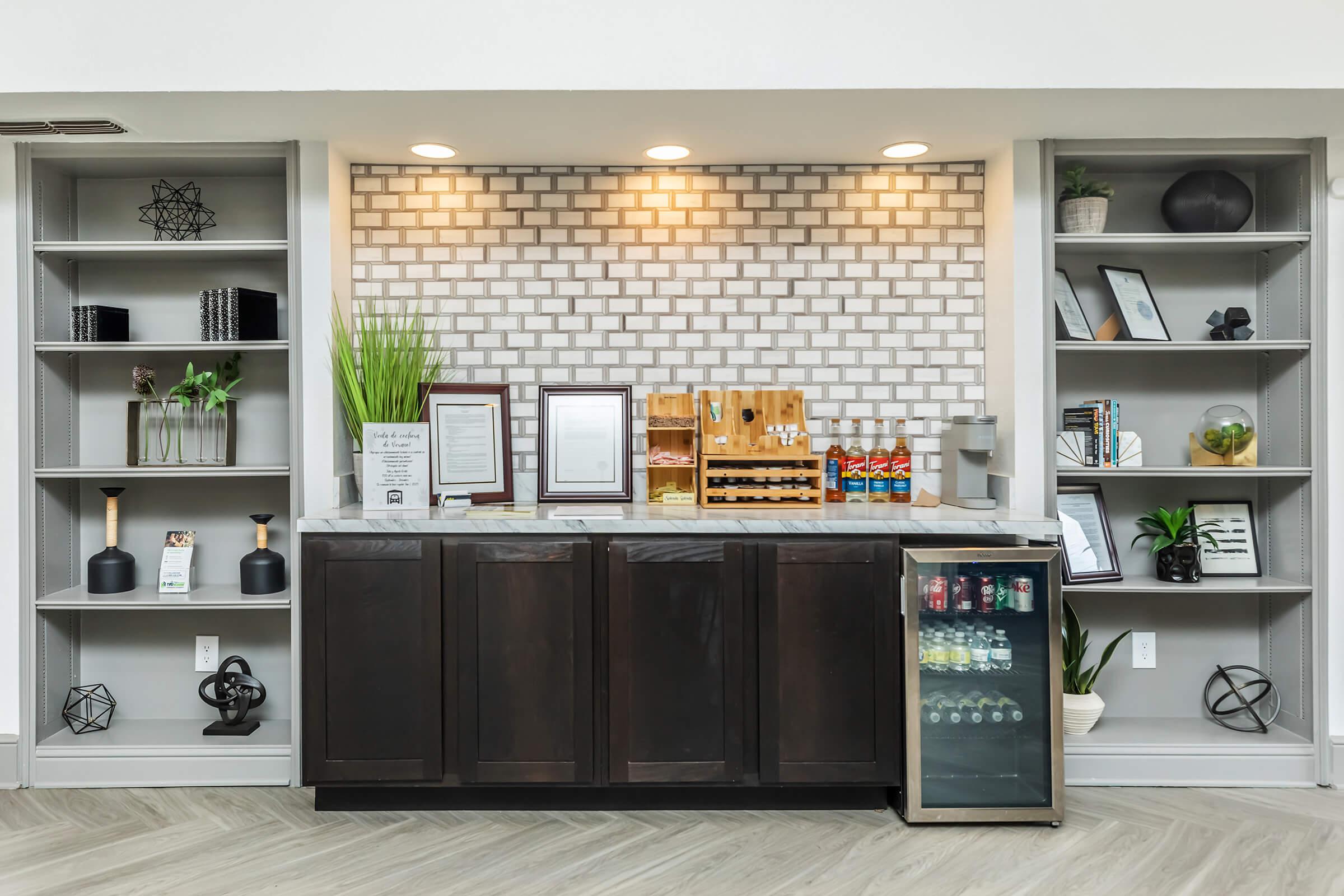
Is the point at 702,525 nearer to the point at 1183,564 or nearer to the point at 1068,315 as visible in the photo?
the point at 1068,315

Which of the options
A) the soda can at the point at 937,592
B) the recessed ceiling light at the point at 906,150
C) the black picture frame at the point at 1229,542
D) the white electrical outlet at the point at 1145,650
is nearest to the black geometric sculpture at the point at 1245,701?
the white electrical outlet at the point at 1145,650

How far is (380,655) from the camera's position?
8.68 feet

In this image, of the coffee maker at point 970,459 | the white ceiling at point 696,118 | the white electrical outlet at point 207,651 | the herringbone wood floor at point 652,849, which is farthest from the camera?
the white electrical outlet at point 207,651

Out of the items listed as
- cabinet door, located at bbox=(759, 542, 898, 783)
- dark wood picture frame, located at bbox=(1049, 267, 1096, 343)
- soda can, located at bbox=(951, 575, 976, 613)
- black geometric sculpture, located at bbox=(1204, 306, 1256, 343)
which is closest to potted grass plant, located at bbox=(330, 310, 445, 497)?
cabinet door, located at bbox=(759, 542, 898, 783)

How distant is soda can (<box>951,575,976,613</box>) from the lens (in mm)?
2641

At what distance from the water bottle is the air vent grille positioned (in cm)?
317

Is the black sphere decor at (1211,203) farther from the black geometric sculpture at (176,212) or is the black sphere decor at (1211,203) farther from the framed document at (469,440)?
the black geometric sculpture at (176,212)

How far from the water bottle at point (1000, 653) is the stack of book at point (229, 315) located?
2673mm

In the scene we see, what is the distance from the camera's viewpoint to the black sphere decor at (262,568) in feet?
9.77

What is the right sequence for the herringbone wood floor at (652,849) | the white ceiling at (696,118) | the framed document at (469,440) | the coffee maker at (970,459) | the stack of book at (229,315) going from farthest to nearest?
1. the framed document at (469,440)
2. the stack of book at (229,315)
3. the coffee maker at (970,459)
4. the white ceiling at (696,118)
5. the herringbone wood floor at (652,849)

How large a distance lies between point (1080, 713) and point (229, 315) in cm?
326

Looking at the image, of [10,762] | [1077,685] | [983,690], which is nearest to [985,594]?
[983,690]

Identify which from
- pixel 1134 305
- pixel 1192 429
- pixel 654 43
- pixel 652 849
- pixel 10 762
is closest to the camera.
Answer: pixel 654 43

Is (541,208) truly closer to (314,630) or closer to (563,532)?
(563,532)
